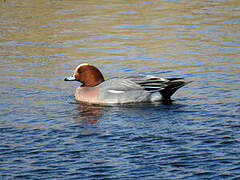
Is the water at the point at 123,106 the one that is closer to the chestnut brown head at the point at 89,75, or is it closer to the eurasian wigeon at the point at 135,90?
the eurasian wigeon at the point at 135,90

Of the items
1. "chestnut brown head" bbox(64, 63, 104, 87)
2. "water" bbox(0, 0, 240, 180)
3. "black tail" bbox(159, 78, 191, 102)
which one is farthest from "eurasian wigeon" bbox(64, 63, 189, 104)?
"chestnut brown head" bbox(64, 63, 104, 87)

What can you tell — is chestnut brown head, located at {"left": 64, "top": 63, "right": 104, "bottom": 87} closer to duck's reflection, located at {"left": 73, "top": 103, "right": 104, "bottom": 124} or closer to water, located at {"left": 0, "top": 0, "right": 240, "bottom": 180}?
water, located at {"left": 0, "top": 0, "right": 240, "bottom": 180}

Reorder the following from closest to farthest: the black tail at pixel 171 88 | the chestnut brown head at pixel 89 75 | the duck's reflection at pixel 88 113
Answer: the duck's reflection at pixel 88 113, the black tail at pixel 171 88, the chestnut brown head at pixel 89 75

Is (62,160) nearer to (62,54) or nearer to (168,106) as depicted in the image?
(168,106)

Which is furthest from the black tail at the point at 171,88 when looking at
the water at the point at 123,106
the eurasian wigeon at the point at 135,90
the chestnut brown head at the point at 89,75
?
the chestnut brown head at the point at 89,75

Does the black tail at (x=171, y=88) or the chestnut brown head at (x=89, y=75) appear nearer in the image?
the black tail at (x=171, y=88)

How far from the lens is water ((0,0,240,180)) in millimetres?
7289

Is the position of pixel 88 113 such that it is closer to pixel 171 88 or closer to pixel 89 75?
pixel 89 75

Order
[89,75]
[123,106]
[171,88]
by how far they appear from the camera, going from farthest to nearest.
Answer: [89,75], [171,88], [123,106]

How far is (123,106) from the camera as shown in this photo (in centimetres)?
1099

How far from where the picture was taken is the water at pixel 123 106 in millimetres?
7289

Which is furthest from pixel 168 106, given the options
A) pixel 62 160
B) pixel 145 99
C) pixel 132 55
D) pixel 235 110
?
pixel 132 55

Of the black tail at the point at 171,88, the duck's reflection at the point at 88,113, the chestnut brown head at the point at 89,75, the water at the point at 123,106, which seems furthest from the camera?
the chestnut brown head at the point at 89,75

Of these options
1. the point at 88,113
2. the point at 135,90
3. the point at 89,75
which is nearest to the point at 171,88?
the point at 135,90
